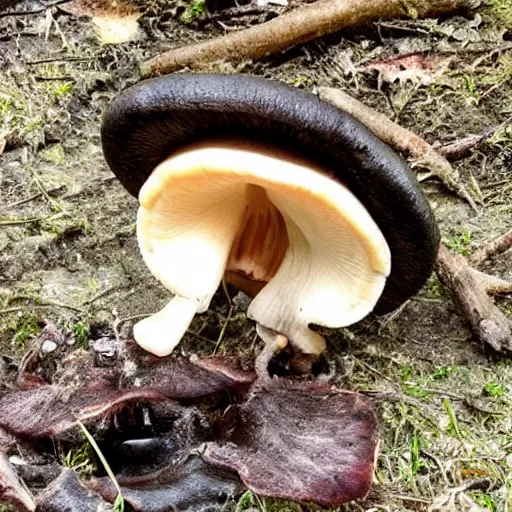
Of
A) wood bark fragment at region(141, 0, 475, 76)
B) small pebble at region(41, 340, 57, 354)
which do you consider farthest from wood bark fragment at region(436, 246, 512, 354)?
wood bark fragment at region(141, 0, 475, 76)

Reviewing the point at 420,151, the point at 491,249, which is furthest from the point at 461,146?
the point at 491,249

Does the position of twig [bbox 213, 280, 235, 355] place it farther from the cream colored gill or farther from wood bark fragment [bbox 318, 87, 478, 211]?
wood bark fragment [bbox 318, 87, 478, 211]

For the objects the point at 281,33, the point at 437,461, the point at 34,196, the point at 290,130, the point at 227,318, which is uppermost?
the point at 290,130

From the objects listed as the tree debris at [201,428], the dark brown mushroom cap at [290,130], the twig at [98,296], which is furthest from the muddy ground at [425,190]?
the dark brown mushroom cap at [290,130]

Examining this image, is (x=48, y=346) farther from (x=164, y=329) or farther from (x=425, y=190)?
(x=425, y=190)

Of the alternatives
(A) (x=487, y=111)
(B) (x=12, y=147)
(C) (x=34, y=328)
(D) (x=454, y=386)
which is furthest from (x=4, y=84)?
(D) (x=454, y=386)

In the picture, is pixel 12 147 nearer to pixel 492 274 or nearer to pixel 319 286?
pixel 319 286
